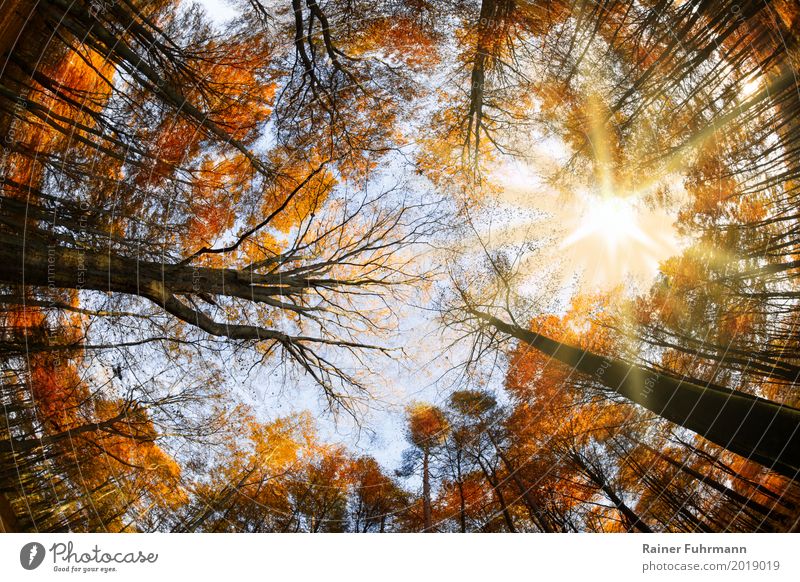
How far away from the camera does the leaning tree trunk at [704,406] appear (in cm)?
371

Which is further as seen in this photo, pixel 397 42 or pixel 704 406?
pixel 397 42

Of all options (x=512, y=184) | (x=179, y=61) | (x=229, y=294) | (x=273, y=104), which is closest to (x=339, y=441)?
(x=229, y=294)

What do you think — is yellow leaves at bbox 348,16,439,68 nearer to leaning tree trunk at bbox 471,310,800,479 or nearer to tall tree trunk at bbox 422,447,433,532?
leaning tree trunk at bbox 471,310,800,479

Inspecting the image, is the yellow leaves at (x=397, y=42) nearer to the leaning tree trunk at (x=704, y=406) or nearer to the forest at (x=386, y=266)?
the forest at (x=386, y=266)

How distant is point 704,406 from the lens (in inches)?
156

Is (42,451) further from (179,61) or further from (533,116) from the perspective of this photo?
(533,116)

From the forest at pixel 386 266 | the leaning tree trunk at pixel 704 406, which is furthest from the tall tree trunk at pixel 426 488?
the leaning tree trunk at pixel 704 406

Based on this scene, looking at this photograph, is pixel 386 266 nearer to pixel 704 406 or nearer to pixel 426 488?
pixel 426 488

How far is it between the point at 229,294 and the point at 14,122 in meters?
3.04

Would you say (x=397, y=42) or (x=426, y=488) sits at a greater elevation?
(x=397, y=42)

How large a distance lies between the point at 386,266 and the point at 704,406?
12.4 ft

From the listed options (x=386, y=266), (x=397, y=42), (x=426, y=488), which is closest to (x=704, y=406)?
(x=426, y=488)

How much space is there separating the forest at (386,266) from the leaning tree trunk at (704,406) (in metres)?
0.04

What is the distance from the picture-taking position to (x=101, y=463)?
13.5 feet
